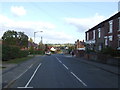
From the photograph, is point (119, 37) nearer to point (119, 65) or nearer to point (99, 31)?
point (119, 65)

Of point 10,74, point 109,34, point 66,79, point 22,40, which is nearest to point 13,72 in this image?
point 10,74

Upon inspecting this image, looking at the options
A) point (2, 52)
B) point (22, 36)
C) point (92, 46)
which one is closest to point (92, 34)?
point (92, 46)

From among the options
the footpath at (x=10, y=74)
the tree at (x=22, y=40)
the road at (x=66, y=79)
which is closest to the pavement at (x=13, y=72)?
the footpath at (x=10, y=74)

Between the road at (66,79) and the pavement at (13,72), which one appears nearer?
the road at (66,79)

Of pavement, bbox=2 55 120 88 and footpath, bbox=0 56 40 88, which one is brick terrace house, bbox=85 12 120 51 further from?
footpath, bbox=0 56 40 88

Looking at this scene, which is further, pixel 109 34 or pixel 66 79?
pixel 109 34

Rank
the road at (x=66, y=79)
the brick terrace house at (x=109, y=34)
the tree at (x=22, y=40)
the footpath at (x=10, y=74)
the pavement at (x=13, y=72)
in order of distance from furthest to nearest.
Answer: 1. the tree at (x=22, y=40)
2. the brick terrace house at (x=109, y=34)
3. the pavement at (x=13, y=72)
4. the footpath at (x=10, y=74)
5. the road at (x=66, y=79)

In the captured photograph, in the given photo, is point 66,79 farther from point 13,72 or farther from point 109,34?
point 109,34

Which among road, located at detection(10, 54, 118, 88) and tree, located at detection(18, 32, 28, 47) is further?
tree, located at detection(18, 32, 28, 47)

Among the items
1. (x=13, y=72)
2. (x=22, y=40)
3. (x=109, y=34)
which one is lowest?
(x=13, y=72)

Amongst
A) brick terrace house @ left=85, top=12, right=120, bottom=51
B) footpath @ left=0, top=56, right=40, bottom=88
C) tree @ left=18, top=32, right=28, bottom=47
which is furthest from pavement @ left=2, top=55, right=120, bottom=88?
tree @ left=18, top=32, right=28, bottom=47

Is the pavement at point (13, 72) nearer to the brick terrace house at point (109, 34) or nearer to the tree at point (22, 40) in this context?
the brick terrace house at point (109, 34)

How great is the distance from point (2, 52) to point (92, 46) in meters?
29.0

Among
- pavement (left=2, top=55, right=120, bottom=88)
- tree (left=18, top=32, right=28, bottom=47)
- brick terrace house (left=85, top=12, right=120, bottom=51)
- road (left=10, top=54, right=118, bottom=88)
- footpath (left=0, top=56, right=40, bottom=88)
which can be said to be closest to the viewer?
road (left=10, top=54, right=118, bottom=88)
